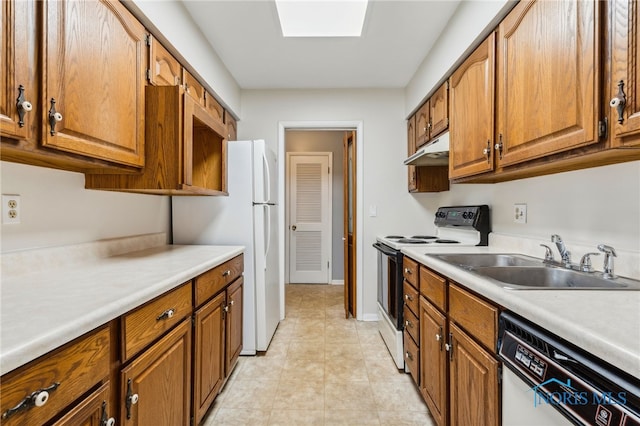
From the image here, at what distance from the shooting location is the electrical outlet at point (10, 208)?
111cm

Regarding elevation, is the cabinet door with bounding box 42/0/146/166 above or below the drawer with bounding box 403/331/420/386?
above

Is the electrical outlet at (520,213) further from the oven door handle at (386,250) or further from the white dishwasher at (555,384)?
the white dishwasher at (555,384)

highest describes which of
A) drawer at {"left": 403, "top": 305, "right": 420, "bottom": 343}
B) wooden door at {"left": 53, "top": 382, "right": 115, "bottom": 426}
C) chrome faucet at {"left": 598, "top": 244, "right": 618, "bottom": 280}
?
chrome faucet at {"left": 598, "top": 244, "right": 618, "bottom": 280}

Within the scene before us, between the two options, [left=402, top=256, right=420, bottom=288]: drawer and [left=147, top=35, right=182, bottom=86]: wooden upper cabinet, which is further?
[left=402, top=256, right=420, bottom=288]: drawer

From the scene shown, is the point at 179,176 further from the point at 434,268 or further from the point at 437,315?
the point at 437,315

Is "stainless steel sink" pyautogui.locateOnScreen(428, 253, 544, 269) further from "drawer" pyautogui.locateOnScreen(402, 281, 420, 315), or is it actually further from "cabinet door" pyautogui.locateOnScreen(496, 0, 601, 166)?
"cabinet door" pyautogui.locateOnScreen(496, 0, 601, 166)

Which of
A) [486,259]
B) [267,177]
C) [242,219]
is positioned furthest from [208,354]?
[486,259]

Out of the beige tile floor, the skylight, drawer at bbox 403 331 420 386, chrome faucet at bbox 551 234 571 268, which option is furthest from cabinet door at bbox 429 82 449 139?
the beige tile floor

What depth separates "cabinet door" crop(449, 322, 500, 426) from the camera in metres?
1.03

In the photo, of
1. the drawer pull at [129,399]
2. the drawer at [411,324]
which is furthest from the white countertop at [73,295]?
the drawer at [411,324]

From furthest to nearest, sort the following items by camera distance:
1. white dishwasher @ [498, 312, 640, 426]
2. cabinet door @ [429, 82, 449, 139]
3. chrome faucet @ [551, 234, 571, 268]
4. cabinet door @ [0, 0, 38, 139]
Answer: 1. cabinet door @ [429, 82, 449, 139]
2. chrome faucet @ [551, 234, 571, 268]
3. cabinet door @ [0, 0, 38, 139]
4. white dishwasher @ [498, 312, 640, 426]

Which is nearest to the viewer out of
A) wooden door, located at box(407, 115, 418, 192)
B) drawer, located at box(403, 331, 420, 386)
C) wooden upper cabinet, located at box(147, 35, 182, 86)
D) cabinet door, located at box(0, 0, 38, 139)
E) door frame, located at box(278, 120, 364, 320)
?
cabinet door, located at box(0, 0, 38, 139)

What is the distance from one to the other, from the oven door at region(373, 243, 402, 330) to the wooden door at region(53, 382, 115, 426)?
1.70m

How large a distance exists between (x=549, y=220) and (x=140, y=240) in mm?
2311
